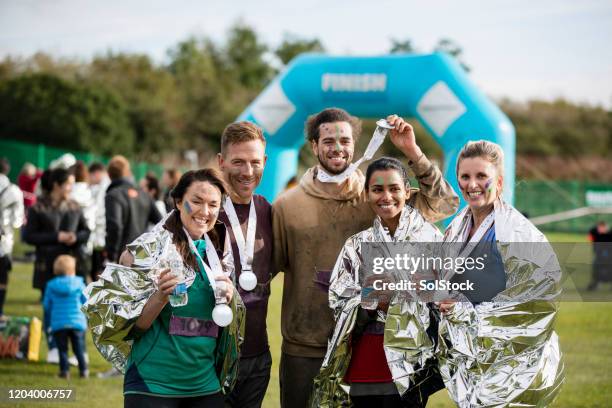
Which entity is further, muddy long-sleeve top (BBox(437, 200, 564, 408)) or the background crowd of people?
the background crowd of people

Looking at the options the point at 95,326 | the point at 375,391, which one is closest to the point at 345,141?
the point at 375,391

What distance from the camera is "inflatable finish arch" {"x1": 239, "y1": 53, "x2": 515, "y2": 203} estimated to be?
383 inches

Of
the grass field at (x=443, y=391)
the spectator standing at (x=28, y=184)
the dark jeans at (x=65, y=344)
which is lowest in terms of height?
the grass field at (x=443, y=391)

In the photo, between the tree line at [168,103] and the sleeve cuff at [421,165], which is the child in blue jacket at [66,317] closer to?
the sleeve cuff at [421,165]

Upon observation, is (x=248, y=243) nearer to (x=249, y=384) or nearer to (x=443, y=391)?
(x=249, y=384)

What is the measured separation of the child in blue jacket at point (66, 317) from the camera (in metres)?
6.77

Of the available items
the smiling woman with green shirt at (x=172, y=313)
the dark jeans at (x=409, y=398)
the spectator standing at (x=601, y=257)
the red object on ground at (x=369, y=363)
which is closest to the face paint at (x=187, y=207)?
the smiling woman with green shirt at (x=172, y=313)

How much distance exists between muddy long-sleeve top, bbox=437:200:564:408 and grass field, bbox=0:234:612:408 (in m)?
3.08

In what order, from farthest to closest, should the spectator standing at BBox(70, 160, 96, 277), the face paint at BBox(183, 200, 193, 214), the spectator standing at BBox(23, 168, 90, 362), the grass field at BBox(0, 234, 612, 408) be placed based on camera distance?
1. the spectator standing at BBox(70, 160, 96, 277)
2. the spectator standing at BBox(23, 168, 90, 362)
3. the grass field at BBox(0, 234, 612, 408)
4. the face paint at BBox(183, 200, 193, 214)

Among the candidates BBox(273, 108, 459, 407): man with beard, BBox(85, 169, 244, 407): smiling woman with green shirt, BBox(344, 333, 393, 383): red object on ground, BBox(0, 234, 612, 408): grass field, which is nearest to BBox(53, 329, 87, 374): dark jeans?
BBox(0, 234, 612, 408): grass field

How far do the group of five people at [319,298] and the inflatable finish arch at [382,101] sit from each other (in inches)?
217

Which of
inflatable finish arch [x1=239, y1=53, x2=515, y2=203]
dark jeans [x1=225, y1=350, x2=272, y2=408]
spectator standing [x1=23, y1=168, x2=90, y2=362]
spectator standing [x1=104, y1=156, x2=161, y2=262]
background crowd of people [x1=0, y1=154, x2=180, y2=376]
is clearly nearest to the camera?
dark jeans [x1=225, y1=350, x2=272, y2=408]

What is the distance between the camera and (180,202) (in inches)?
134

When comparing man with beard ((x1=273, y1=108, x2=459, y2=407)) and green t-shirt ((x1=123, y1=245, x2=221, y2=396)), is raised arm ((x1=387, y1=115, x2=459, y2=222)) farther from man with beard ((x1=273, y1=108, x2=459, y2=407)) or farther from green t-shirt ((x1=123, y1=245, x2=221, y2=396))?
green t-shirt ((x1=123, y1=245, x2=221, y2=396))
